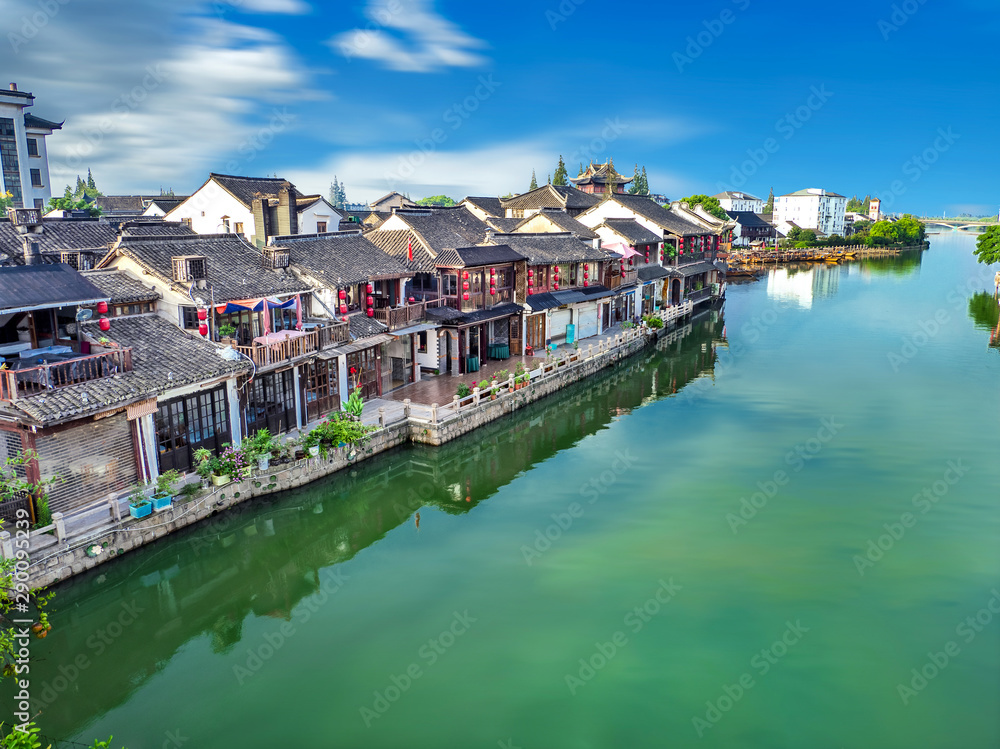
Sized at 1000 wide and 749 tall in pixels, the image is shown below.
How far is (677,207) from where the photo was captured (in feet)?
239

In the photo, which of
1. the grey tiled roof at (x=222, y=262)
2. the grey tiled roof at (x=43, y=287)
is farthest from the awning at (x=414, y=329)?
the grey tiled roof at (x=43, y=287)

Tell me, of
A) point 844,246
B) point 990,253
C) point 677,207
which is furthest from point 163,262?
point 844,246

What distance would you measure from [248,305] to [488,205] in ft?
171

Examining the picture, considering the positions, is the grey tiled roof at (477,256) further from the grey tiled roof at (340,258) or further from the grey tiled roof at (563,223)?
the grey tiled roof at (563,223)

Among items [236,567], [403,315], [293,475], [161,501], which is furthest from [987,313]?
[161,501]

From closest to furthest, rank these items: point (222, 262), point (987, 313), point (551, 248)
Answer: point (222, 262) → point (551, 248) → point (987, 313)

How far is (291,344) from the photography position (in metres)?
23.9

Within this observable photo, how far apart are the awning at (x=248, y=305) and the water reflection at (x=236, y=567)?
21.3 feet

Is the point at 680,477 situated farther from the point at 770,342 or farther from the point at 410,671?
the point at 770,342

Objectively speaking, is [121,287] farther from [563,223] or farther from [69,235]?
[563,223]

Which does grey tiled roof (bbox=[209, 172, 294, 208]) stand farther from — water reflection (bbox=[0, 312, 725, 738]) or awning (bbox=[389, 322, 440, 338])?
water reflection (bbox=[0, 312, 725, 738])

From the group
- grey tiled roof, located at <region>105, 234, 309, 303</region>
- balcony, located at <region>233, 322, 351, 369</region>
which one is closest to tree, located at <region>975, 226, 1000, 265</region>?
balcony, located at <region>233, 322, 351, 369</region>

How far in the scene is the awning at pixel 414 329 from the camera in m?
29.7

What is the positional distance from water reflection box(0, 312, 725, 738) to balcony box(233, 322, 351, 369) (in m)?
4.52
